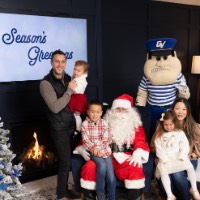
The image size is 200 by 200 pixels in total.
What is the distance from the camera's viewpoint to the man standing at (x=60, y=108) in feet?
8.64

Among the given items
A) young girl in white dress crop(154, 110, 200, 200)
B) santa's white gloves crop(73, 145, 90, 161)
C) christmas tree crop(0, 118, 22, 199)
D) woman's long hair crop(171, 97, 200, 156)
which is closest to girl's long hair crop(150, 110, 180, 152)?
young girl in white dress crop(154, 110, 200, 200)

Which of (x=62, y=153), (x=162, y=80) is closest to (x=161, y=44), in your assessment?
(x=162, y=80)

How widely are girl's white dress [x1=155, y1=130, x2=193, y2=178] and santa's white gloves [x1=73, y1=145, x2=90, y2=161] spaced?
604 millimetres

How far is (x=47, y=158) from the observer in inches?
139

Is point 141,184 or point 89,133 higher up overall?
point 89,133

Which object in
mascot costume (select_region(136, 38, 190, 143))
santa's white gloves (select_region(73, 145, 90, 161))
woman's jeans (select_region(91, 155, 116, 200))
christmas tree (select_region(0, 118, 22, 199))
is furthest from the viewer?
mascot costume (select_region(136, 38, 190, 143))

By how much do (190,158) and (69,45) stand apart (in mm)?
1712

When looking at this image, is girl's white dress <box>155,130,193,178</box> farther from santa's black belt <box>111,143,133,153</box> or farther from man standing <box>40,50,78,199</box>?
man standing <box>40,50,78,199</box>

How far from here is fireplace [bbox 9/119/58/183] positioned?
3.30 meters

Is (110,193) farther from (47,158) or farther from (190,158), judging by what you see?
(47,158)

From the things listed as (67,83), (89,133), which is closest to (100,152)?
(89,133)

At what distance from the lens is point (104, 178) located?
2604mm

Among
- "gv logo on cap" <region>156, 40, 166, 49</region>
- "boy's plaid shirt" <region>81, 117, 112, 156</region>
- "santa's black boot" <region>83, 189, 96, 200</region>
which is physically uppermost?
"gv logo on cap" <region>156, 40, 166, 49</region>

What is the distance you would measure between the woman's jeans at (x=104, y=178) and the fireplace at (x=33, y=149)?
101cm
